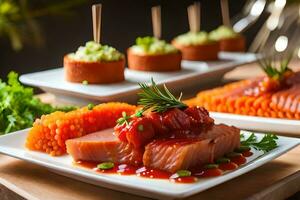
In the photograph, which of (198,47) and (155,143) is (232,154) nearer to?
(155,143)

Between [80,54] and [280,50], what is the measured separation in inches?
90.2

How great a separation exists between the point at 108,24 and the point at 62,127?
2.97 metres

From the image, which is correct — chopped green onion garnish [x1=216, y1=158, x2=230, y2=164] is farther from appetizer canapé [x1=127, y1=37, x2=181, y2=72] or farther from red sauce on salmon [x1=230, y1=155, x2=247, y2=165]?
appetizer canapé [x1=127, y1=37, x2=181, y2=72]

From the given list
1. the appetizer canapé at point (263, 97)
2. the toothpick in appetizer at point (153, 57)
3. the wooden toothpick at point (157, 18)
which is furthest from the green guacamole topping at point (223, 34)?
the appetizer canapé at point (263, 97)

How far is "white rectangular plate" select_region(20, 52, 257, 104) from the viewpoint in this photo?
3102mm

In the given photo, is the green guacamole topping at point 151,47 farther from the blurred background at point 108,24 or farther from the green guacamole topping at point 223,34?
the blurred background at point 108,24

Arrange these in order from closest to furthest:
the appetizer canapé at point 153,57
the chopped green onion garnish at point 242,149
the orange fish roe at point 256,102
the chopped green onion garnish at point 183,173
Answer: the chopped green onion garnish at point 183,173 < the chopped green onion garnish at point 242,149 < the orange fish roe at point 256,102 < the appetizer canapé at point 153,57

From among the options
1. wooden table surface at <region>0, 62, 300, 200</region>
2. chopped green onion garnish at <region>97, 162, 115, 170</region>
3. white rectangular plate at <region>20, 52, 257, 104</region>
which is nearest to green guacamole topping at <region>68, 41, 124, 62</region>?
white rectangular plate at <region>20, 52, 257, 104</region>

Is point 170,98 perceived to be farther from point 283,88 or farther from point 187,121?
point 283,88

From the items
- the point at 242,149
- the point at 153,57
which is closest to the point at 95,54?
the point at 153,57

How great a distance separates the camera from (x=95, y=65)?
329 centimetres

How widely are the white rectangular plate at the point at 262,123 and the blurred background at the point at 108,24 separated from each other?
2.05 meters

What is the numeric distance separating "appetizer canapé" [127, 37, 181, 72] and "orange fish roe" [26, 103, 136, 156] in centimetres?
130

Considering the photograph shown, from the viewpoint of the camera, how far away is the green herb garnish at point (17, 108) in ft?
8.64
